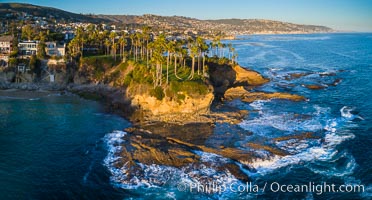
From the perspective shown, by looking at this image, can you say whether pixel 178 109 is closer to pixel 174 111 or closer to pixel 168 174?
pixel 174 111

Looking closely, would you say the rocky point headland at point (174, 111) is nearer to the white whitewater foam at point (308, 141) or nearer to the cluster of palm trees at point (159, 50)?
the white whitewater foam at point (308, 141)

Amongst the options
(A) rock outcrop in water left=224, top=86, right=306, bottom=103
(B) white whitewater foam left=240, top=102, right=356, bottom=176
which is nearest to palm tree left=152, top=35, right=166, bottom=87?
(A) rock outcrop in water left=224, top=86, right=306, bottom=103

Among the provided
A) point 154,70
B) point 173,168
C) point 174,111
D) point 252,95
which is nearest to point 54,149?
point 173,168

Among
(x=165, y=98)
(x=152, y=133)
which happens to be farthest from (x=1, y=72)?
(x=152, y=133)

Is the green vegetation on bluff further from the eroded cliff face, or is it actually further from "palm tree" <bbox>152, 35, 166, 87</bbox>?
the eroded cliff face

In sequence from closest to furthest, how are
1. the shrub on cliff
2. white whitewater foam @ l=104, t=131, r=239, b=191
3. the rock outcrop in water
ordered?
white whitewater foam @ l=104, t=131, r=239, b=191 → the shrub on cliff → the rock outcrop in water

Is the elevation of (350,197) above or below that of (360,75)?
below

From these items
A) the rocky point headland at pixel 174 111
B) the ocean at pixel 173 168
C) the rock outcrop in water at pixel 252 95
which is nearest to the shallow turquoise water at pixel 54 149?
the ocean at pixel 173 168

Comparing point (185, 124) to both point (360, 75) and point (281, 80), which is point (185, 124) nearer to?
point (281, 80)
